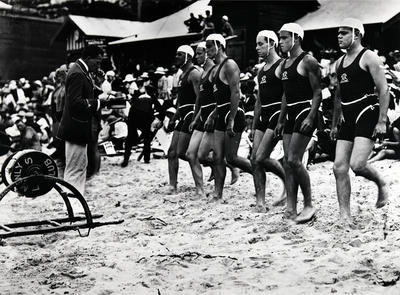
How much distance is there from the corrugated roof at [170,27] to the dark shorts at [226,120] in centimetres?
1794

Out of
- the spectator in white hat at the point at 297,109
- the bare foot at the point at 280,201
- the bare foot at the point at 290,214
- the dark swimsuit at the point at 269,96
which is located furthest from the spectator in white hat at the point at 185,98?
the bare foot at the point at 290,214

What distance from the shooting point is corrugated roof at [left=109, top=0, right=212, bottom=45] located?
26953 millimetres

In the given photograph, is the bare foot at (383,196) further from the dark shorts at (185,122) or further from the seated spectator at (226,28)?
the seated spectator at (226,28)

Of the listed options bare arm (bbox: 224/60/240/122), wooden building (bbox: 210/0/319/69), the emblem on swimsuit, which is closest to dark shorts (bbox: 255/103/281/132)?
bare arm (bbox: 224/60/240/122)

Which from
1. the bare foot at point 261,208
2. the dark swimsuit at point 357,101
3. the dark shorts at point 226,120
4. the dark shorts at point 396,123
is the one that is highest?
the dark swimsuit at point 357,101

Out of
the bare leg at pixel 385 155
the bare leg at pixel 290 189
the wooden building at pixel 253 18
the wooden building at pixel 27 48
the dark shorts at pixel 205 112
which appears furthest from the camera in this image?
the wooden building at pixel 27 48

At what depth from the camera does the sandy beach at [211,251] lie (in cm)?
475

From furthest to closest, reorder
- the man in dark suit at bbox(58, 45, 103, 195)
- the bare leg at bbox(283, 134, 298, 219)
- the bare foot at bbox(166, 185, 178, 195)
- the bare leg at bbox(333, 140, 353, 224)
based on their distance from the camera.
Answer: the bare foot at bbox(166, 185, 178, 195) → the man in dark suit at bbox(58, 45, 103, 195) → the bare leg at bbox(283, 134, 298, 219) → the bare leg at bbox(333, 140, 353, 224)

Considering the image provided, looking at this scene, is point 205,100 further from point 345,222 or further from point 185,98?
point 345,222

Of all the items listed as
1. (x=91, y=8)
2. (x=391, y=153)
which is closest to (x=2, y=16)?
(x=91, y=8)

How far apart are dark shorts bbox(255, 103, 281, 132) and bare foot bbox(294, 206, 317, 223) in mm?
1091

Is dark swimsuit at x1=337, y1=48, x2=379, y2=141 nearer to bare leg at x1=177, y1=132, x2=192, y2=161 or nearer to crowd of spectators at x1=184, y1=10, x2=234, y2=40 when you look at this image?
bare leg at x1=177, y1=132, x2=192, y2=161

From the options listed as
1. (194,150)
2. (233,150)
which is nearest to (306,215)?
(233,150)

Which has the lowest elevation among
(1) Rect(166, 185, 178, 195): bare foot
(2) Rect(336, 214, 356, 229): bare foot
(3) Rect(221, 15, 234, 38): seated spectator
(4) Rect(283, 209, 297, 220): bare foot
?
(1) Rect(166, 185, 178, 195): bare foot
